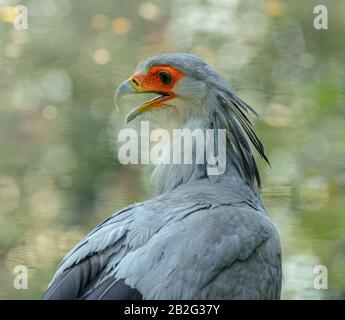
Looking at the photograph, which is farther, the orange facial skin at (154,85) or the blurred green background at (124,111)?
the blurred green background at (124,111)

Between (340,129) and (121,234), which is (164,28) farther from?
(121,234)

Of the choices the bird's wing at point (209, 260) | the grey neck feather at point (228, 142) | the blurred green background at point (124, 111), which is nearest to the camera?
the bird's wing at point (209, 260)

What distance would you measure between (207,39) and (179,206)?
1.90 m

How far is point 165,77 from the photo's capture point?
3.38 m

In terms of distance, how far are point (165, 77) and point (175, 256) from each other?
88cm

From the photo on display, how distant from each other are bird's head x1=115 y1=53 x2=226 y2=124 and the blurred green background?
69 centimetres

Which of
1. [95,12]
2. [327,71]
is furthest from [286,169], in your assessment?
[95,12]

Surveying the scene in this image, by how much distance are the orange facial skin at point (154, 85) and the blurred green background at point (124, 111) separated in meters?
0.70

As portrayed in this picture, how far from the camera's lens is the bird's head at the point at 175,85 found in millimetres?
3348

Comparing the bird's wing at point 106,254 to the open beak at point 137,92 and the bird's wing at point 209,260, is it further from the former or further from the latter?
the open beak at point 137,92

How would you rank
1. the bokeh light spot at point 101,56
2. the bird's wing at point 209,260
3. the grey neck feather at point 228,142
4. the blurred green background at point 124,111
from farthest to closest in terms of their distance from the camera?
the bokeh light spot at point 101,56
the blurred green background at point 124,111
the grey neck feather at point 228,142
the bird's wing at point 209,260

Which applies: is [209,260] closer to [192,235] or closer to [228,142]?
[192,235]

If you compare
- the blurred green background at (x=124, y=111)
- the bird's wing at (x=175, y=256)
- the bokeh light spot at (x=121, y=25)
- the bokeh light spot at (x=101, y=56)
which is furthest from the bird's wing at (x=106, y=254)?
the bokeh light spot at (x=121, y=25)

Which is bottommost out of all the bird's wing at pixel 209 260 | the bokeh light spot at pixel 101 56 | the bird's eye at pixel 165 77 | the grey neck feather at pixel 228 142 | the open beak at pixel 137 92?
the bird's wing at pixel 209 260
